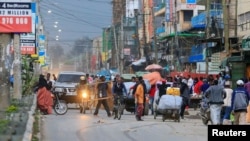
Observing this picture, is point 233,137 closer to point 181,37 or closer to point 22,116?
point 22,116

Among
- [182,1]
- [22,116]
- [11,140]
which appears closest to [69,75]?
[22,116]

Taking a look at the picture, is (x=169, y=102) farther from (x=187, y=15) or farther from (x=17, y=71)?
(x=187, y=15)

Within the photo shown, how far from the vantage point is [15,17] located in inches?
801

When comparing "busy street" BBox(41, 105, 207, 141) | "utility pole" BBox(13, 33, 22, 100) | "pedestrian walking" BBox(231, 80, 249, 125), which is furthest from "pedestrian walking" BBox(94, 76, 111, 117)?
"pedestrian walking" BBox(231, 80, 249, 125)

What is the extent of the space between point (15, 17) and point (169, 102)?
24.2 ft

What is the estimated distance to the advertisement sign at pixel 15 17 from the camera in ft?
65.4

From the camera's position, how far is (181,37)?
65.6 meters

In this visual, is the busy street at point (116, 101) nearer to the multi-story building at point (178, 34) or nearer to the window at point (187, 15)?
the multi-story building at point (178, 34)

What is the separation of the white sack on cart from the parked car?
8826 mm

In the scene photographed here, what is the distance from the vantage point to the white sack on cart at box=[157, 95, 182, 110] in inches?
976

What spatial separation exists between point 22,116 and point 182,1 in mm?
56889

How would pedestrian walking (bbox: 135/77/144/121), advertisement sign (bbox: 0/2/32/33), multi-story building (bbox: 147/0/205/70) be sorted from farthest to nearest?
multi-story building (bbox: 147/0/205/70) → pedestrian walking (bbox: 135/77/144/121) → advertisement sign (bbox: 0/2/32/33)

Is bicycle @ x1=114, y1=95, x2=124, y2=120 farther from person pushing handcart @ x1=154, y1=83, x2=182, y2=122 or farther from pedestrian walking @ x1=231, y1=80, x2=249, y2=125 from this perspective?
pedestrian walking @ x1=231, y1=80, x2=249, y2=125

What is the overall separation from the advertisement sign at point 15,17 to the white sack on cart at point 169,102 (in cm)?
650
